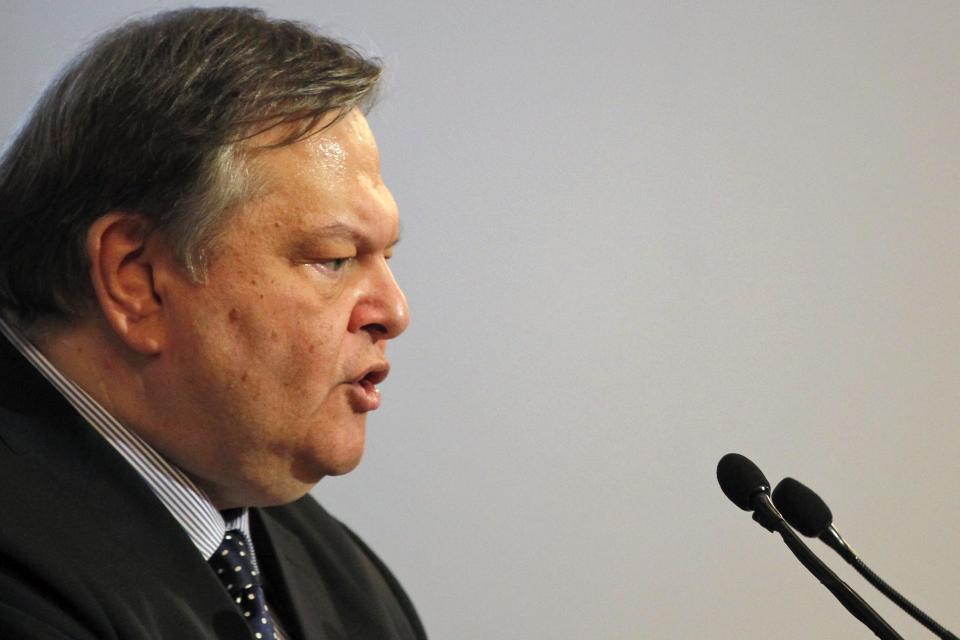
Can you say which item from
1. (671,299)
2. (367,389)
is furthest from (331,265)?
(671,299)

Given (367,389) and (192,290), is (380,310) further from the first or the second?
(192,290)

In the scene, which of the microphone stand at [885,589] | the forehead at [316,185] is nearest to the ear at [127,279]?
the forehead at [316,185]

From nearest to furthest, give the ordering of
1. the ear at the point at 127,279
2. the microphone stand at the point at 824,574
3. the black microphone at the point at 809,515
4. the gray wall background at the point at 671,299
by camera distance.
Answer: the microphone stand at the point at 824,574 < the black microphone at the point at 809,515 < the ear at the point at 127,279 < the gray wall background at the point at 671,299

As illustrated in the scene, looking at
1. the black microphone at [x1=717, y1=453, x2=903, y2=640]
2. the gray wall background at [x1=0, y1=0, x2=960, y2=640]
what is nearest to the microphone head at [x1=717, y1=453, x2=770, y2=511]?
the black microphone at [x1=717, y1=453, x2=903, y2=640]

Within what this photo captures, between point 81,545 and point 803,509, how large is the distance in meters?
0.64

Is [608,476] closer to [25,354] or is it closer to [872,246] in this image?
[872,246]

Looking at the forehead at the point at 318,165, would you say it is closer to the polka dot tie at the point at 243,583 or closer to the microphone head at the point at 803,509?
the polka dot tie at the point at 243,583

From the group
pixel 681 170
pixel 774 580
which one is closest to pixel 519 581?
pixel 774 580

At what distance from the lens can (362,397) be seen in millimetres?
1243

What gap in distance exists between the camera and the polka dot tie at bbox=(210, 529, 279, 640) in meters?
1.21

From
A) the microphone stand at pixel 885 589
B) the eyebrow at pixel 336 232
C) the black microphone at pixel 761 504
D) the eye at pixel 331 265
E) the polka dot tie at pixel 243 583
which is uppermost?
the eyebrow at pixel 336 232

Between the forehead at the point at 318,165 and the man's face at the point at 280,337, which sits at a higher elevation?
the forehead at the point at 318,165

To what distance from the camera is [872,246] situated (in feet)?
8.31

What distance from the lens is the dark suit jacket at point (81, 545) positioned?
3.25 feet
